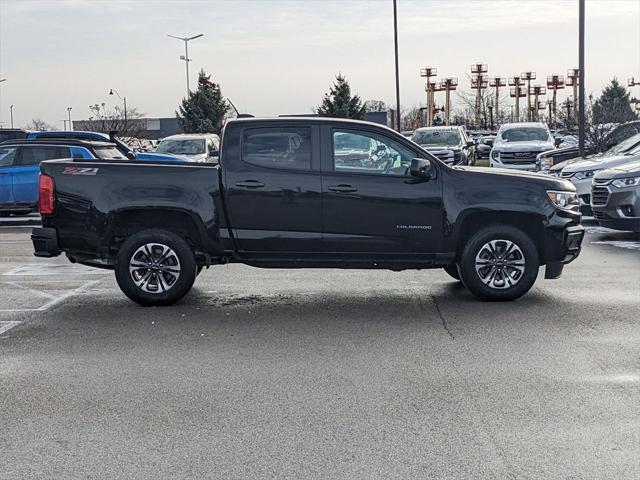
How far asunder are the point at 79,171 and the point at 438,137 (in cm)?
2093

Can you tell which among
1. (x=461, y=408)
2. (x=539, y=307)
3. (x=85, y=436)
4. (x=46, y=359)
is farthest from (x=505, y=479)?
(x=539, y=307)

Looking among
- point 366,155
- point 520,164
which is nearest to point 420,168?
point 366,155

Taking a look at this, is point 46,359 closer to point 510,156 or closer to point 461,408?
point 461,408

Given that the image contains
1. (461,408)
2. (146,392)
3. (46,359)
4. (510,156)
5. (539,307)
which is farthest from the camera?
(510,156)

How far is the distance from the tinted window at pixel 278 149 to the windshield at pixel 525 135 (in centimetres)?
2097

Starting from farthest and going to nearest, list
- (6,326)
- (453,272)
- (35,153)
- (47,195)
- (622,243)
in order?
(35,153) < (622,243) < (453,272) < (47,195) < (6,326)

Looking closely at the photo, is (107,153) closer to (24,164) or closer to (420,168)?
(24,164)

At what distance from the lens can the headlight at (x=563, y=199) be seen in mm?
9836

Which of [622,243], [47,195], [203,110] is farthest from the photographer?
[203,110]

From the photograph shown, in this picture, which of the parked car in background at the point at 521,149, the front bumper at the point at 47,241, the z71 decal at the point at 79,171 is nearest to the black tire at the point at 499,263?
the z71 decal at the point at 79,171

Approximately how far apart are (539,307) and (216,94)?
168 feet

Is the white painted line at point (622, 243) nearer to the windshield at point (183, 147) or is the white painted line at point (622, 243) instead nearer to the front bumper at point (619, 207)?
the front bumper at point (619, 207)

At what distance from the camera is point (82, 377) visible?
6957mm

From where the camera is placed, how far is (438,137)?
2950 centimetres
